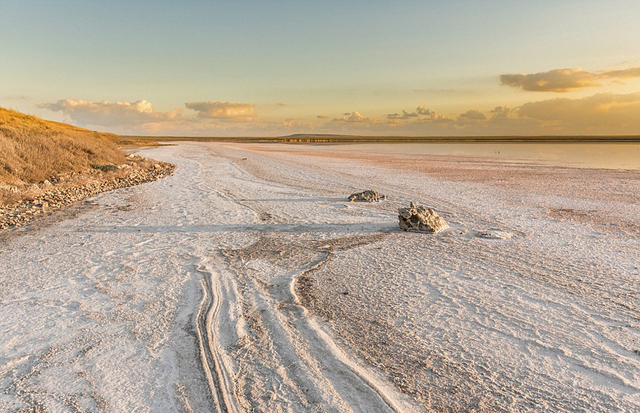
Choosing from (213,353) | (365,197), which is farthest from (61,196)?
(213,353)

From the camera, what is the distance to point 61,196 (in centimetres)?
1295

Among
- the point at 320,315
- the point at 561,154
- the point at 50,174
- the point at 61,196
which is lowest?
the point at 320,315

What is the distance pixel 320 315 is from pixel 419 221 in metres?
4.60

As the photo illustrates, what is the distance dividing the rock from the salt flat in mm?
384

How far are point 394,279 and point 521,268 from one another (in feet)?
7.14

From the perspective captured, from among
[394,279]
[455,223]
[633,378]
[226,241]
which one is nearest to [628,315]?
[633,378]

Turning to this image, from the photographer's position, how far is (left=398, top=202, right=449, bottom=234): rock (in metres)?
8.83

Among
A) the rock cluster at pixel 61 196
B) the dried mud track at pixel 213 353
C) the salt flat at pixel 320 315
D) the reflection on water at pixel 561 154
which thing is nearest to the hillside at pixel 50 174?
the rock cluster at pixel 61 196

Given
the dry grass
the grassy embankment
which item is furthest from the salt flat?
the dry grass

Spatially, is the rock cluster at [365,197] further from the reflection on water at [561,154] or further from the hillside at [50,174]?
the reflection on water at [561,154]

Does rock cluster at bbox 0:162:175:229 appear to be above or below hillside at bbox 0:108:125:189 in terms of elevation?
below

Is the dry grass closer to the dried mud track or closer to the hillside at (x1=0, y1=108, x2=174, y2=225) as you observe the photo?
the hillside at (x1=0, y1=108, x2=174, y2=225)

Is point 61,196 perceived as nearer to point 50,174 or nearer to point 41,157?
point 50,174

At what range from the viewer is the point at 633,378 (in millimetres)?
3613
